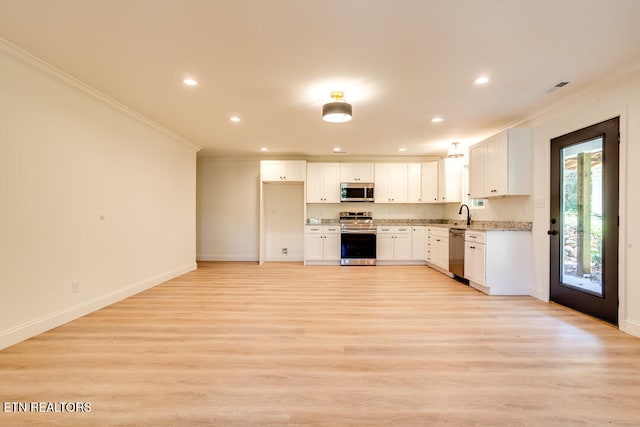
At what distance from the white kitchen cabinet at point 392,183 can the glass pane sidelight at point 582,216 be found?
10.2 feet

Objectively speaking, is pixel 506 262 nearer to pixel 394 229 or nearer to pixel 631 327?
pixel 631 327

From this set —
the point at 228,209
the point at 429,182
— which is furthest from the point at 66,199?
the point at 429,182

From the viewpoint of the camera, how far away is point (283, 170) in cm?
625

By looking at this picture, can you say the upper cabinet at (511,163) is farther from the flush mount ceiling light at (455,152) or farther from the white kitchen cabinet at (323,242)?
the white kitchen cabinet at (323,242)

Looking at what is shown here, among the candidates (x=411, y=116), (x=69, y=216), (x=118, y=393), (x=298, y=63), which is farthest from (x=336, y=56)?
(x=69, y=216)

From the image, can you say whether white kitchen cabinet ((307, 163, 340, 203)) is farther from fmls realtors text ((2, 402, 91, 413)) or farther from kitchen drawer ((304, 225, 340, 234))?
fmls realtors text ((2, 402, 91, 413))

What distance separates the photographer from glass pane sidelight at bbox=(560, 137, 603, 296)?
301 centimetres

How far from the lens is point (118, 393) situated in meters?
1.73

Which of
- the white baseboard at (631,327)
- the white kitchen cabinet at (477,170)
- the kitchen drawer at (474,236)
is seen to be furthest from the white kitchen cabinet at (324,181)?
the white baseboard at (631,327)

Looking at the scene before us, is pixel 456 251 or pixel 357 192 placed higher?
pixel 357 192

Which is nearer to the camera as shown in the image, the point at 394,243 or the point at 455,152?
the point at 455,152

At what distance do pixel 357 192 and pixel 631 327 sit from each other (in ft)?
14.8

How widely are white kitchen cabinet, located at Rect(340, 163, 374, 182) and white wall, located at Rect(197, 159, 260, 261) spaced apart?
2.05 m

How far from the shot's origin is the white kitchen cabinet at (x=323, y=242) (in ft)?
20.2
